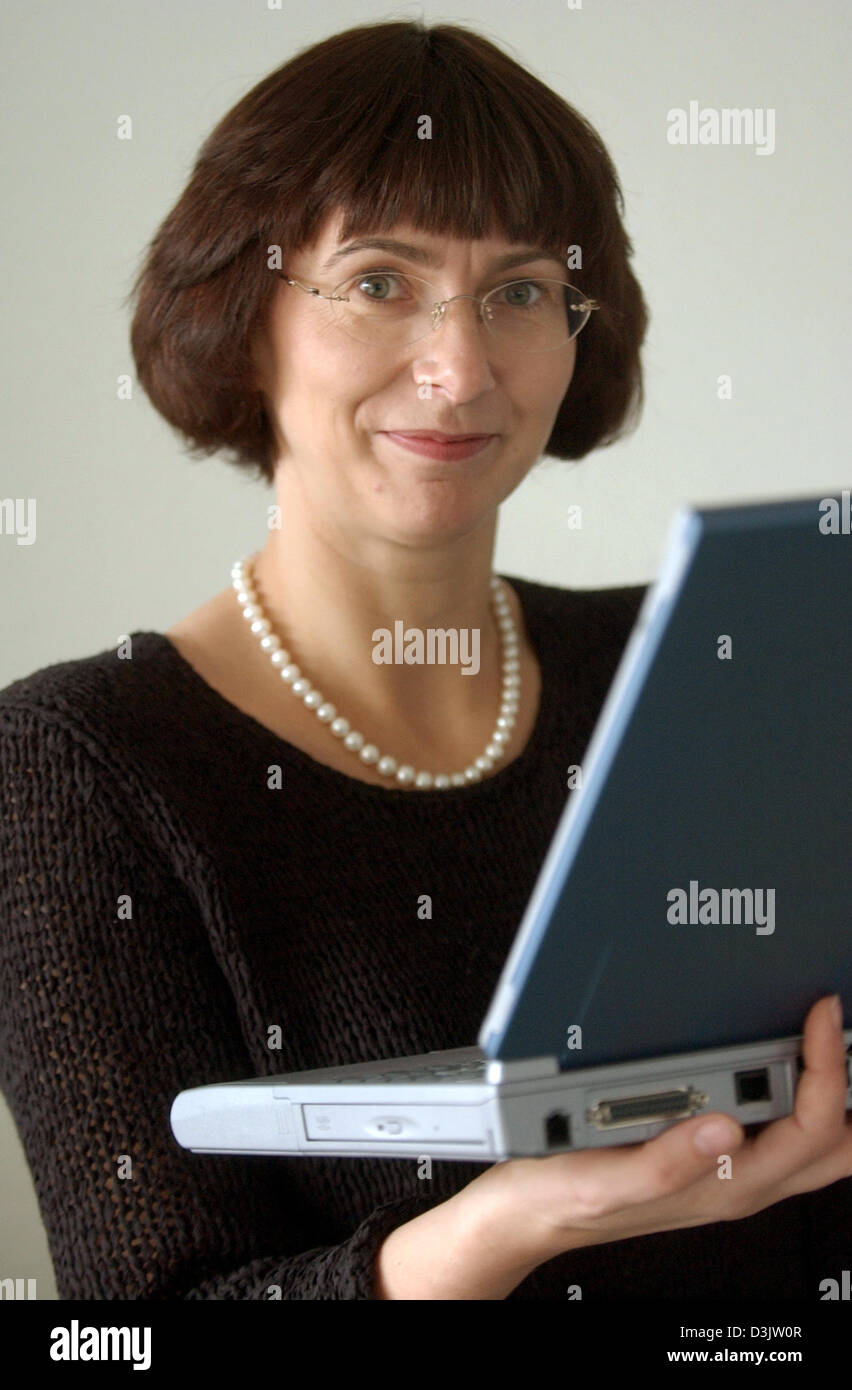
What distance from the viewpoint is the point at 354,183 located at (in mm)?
1067

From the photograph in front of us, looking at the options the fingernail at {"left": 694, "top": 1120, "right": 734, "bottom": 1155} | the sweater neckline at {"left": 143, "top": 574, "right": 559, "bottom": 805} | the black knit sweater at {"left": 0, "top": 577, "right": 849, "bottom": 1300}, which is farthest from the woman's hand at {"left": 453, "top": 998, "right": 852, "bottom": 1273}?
the sweater neckline at {"left": 143, "top": 574, "right": 559, "bottom": 805}

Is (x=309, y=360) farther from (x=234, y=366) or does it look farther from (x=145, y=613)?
(x=145, y=613)

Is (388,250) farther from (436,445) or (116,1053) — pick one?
(116,1053)

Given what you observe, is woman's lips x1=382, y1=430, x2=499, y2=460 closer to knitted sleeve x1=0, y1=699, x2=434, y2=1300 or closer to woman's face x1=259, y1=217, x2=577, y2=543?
woman's face x1=259, y1=217, x2=577, y2=543

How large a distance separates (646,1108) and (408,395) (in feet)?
2.00

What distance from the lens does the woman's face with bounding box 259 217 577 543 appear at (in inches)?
42.8

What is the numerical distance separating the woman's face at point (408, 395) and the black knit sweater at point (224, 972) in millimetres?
199

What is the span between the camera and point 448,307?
109cm

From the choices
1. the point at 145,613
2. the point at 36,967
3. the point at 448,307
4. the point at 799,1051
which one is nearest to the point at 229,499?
the point at 145,613

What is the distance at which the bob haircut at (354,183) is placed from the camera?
3.52 feet

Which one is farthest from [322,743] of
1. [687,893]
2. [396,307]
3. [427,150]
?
[687,893]

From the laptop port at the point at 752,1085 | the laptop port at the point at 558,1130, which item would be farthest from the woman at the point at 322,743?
the laptop port at the point at 558,1130

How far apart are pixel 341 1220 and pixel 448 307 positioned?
671 millimetres

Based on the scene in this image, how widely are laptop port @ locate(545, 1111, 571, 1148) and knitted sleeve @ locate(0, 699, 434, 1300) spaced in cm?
26
